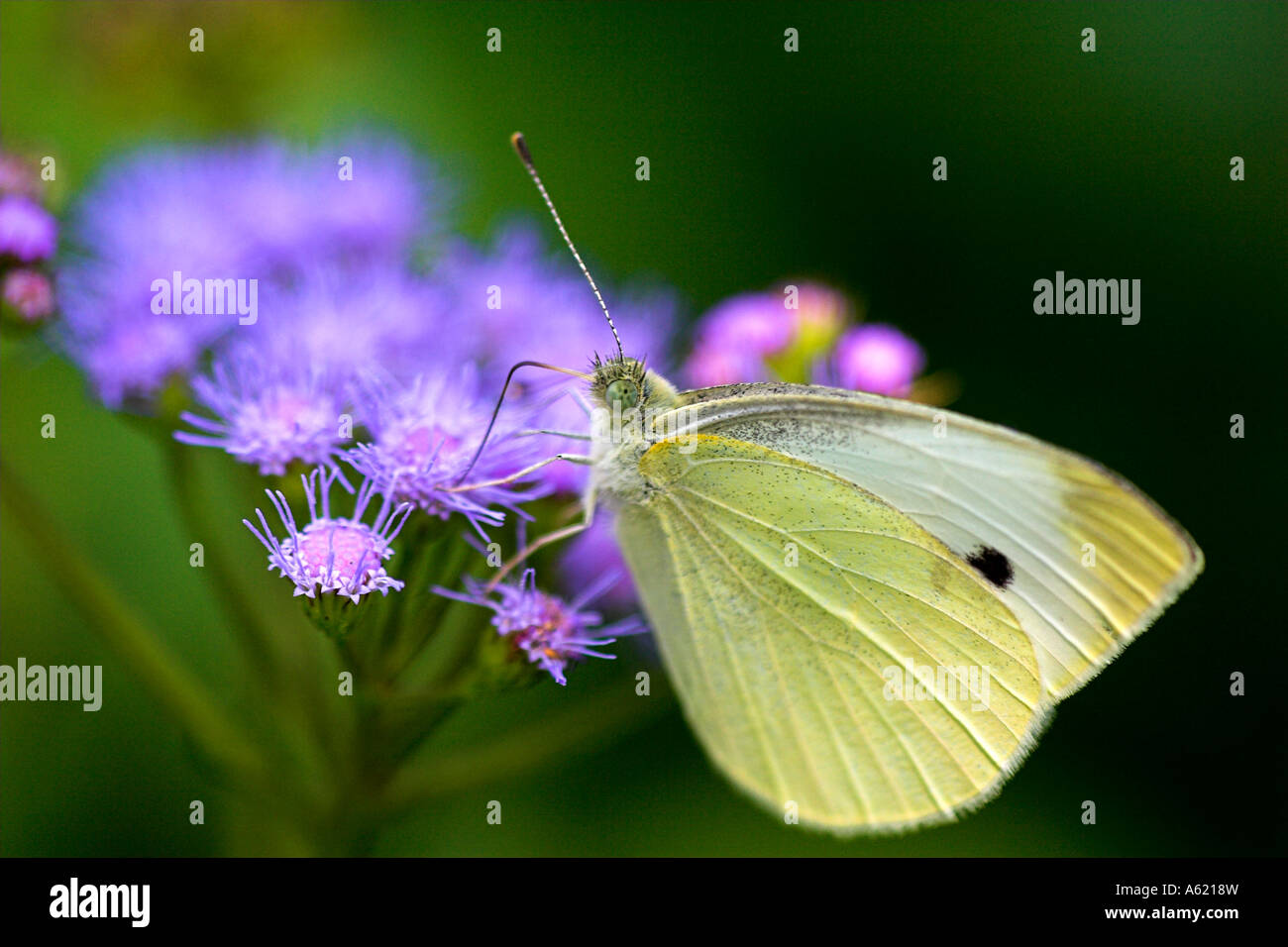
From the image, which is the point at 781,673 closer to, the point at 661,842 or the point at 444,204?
the point at 661,842

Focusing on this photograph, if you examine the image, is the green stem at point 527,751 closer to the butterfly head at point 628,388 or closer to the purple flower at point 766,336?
the butterfly head at point 628,388

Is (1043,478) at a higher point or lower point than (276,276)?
lower

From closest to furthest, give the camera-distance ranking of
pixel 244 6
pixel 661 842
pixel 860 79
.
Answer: pixel 661 842 → pixel 244 6 → pixel 860 79

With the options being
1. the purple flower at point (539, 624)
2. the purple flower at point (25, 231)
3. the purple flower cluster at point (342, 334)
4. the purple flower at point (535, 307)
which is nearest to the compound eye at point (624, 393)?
the purple flower cluster at point (342, 334)

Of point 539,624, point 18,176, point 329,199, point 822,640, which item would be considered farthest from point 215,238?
point 822,640
